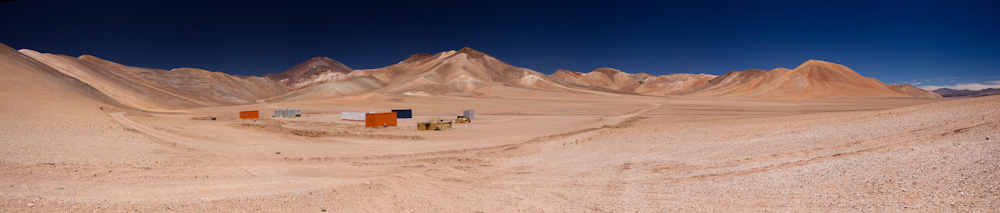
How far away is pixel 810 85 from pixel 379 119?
432 feet

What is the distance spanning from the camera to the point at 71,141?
1747 cm

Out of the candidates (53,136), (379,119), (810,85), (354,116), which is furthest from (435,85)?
(53,136)

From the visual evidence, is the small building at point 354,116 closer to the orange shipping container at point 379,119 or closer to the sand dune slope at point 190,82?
the orange shipping container at point 379,119

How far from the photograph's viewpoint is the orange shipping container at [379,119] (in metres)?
37.3

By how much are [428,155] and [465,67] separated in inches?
6734

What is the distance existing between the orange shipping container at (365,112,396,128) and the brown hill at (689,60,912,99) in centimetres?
11608

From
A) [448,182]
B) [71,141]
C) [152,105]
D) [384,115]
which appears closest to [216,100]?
[152,105]

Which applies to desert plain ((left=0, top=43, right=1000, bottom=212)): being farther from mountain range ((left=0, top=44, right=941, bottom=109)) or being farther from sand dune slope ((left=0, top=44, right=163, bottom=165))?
mountain range ((left=0, top=44, right=941, bottom=109))

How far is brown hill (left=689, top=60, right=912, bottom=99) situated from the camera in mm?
127688

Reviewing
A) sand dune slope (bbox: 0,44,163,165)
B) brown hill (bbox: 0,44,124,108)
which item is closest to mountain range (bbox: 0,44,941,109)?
brown hill (bbox: 0,44,124,108)

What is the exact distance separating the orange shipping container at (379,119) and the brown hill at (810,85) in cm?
11608

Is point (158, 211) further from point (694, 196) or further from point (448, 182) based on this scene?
point (694, 196)

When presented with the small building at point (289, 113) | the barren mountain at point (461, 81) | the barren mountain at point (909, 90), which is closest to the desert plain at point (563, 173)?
the small building at point (289, 113)

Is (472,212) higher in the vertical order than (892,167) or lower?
lower
